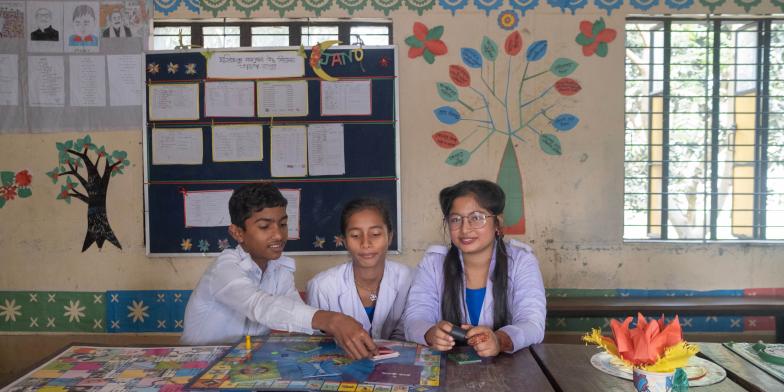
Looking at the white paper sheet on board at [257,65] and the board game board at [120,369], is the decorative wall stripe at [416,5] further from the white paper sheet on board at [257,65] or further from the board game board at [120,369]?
the board game board at [120,369]

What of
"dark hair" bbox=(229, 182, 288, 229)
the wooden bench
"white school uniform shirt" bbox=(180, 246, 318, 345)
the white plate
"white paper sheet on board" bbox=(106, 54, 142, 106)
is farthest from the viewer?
"white paper sheet on board" bbox=(106, 54, 142, 106)

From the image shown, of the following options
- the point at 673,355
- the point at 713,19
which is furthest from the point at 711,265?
the point at 673,355

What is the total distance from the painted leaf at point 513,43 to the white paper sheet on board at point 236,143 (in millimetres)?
1470

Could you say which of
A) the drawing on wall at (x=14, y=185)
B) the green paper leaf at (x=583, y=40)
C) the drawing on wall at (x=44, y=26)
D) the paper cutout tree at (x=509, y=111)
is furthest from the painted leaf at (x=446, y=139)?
the drawing on wall at (x=14, y=185)

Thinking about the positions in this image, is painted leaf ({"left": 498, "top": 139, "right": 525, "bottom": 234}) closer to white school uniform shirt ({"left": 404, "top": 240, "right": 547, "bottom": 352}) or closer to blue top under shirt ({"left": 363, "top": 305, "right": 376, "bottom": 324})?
white school uniform shirt ({"left": 404, "top": 240, "right": 547, "bottom": 352})

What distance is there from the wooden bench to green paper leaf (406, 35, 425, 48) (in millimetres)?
1588

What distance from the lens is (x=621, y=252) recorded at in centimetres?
337

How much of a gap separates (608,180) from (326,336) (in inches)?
86.6

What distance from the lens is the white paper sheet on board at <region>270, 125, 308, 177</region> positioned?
11.1 feet

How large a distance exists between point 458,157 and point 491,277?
56.0 inches

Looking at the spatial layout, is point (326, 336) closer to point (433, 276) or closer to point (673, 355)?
point (433, 276)

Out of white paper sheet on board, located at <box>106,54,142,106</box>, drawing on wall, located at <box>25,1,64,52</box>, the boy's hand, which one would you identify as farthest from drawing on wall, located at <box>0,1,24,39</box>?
the boy's hand

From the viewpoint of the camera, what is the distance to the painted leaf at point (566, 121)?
3.34m

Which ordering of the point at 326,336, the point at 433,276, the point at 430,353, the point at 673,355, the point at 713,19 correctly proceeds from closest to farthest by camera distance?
the point at 673,355
the point at 430,353
the point at 326,336
the point at 433,276
the point at 713,19
